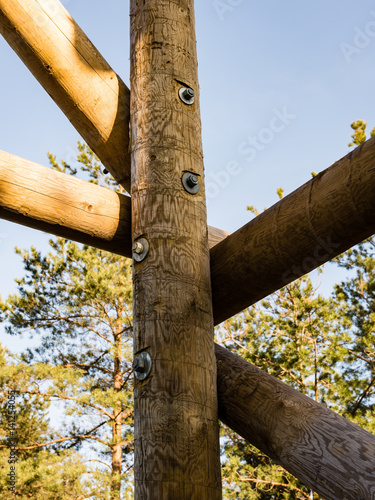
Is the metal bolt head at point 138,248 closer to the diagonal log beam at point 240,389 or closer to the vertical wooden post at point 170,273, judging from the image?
the vertical wooden post at point 170,273

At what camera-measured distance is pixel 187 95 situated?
231cm

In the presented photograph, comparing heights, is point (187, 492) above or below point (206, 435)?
below

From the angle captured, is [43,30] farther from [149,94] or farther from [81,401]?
[81,401]

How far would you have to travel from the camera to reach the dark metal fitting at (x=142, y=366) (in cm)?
181

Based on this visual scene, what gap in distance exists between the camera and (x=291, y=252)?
1855 millimetres

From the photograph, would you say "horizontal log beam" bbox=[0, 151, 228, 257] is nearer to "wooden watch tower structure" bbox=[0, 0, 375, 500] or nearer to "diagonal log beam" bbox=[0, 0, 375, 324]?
"wooden watch tower structure" bbox=[0, 0, 375, 500]

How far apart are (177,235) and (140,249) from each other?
0.15 m

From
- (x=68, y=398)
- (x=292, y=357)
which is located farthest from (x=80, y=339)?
(x=292, y=357)

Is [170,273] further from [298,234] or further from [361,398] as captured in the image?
[361,398]

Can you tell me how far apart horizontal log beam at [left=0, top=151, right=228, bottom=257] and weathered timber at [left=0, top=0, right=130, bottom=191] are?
11.9 inches

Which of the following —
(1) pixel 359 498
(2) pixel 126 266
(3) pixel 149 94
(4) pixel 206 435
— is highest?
(2) pixel 126 266

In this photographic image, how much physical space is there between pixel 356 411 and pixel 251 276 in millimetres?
8016

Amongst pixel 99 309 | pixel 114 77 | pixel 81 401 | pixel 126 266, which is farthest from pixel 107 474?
pixel 114 77

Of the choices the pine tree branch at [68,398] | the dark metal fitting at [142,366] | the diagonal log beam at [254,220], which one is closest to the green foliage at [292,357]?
the pine tree branch at [68,398]
